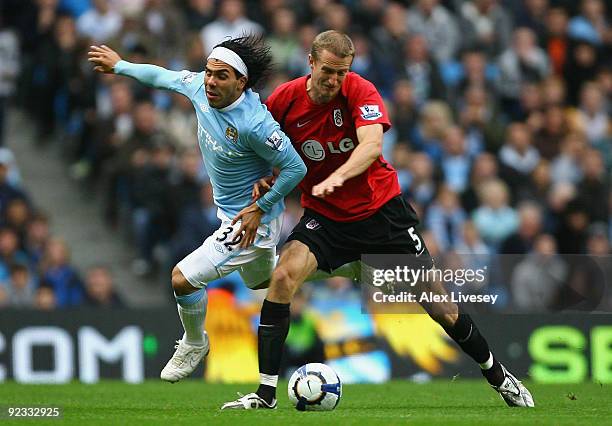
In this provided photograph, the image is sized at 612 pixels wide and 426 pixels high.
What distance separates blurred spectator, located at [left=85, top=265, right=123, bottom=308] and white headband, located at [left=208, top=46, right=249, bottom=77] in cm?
593

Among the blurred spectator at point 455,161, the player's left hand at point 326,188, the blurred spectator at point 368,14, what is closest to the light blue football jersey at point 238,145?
the player's left hand at point 326,188

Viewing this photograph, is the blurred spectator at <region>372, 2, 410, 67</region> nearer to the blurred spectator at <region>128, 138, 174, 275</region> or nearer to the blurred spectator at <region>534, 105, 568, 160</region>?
the blurred spectator at <region>534, 105, 568, 160</region>

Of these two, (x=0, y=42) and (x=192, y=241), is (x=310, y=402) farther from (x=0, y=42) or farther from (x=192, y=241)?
(x=0, y=42)

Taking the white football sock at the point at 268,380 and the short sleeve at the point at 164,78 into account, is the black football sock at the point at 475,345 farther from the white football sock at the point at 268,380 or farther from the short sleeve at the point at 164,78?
the short sleeve at the point at 164,78

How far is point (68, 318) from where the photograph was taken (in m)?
14.3

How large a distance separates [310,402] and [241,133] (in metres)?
1.99

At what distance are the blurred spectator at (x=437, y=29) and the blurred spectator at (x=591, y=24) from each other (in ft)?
6.04

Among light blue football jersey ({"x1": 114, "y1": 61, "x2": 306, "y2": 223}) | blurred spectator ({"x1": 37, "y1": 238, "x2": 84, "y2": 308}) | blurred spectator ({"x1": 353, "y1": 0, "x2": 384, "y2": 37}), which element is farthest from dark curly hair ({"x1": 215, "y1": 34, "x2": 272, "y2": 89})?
blurred spectator ({"x1": 353, "y1": 0, "x2": 384, "y2": 37})

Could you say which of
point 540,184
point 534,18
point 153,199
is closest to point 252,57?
point 153,199

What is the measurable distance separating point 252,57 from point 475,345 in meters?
2.71

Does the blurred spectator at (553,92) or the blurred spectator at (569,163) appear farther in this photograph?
the blurred spectator at (553,92)

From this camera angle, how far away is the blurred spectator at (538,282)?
537 inches

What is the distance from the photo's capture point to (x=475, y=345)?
10008mm

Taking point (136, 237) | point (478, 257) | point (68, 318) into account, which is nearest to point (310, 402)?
point (478, 257)
